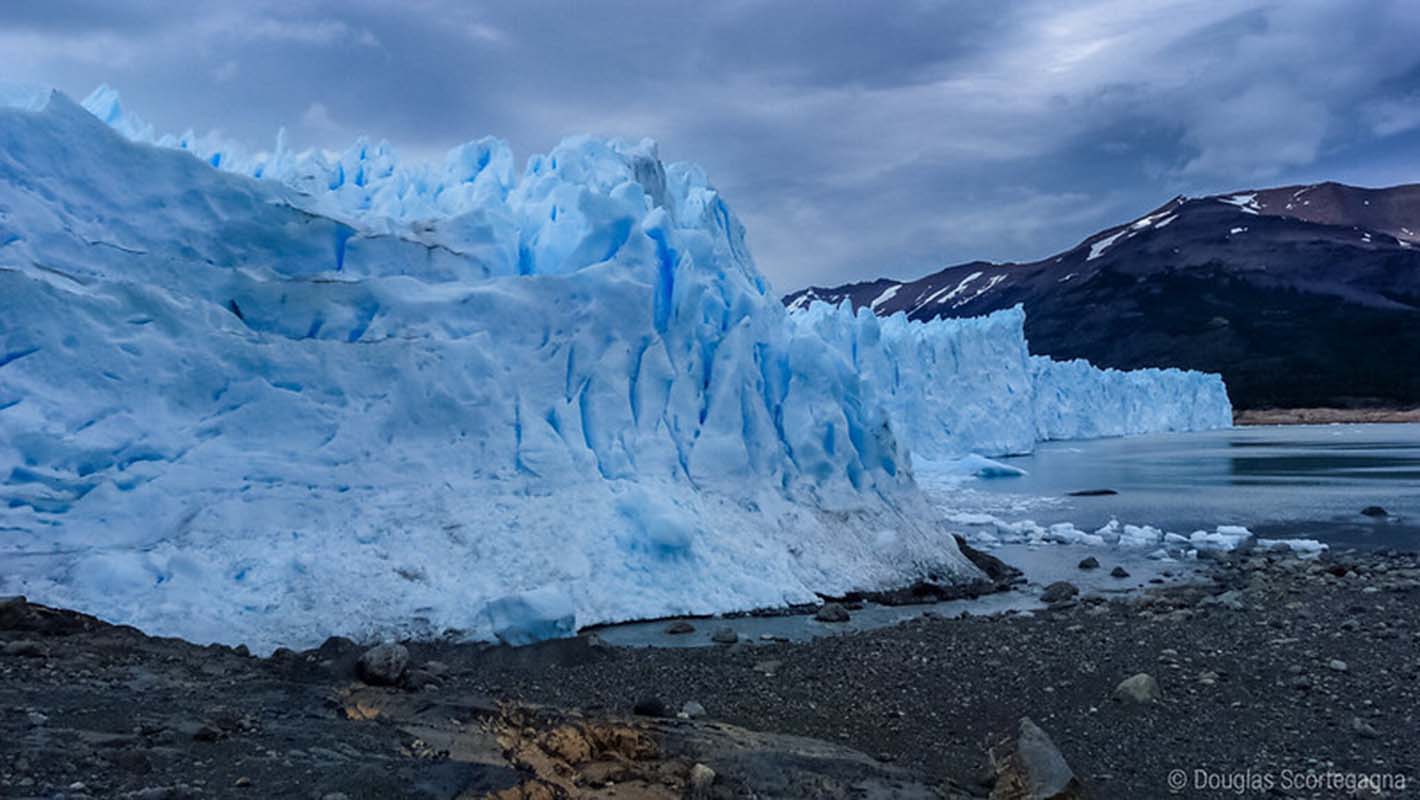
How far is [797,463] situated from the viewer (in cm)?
1235

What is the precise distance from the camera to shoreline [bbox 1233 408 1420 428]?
6669 centimetres

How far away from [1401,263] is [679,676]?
12290cm

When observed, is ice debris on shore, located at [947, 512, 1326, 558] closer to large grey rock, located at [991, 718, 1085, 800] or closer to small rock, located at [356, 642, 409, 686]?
large grey rock, located at [991, 718, 1085, 800]

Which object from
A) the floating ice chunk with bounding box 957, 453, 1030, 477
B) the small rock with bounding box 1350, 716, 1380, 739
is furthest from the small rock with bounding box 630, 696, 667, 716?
the floating ice chunk with bounding box 957, 453, 1030, 477

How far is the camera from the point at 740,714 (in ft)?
21.5

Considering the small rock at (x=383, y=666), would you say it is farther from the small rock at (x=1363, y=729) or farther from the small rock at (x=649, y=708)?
the small rock at (x=1363, y=729)

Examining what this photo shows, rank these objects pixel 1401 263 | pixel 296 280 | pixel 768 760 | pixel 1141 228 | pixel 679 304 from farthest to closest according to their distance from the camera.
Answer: pixel 1141 228, pixel 1401 263, pixel 679 304, pixel 296 280, pixel 768 760

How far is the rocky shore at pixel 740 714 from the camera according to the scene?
14.7 ft

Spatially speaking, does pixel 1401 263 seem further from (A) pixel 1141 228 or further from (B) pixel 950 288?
(B) pixel 950 288

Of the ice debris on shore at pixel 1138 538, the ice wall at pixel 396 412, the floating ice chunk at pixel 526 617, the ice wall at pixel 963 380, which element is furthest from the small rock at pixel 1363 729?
the ice wall at pixel 963 380

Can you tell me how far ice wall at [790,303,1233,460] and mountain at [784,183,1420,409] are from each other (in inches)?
1241

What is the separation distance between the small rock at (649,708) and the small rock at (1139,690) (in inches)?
119

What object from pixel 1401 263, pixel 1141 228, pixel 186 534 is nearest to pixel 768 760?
pixel 186 534

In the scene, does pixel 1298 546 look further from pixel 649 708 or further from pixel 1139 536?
pixel 649 708
